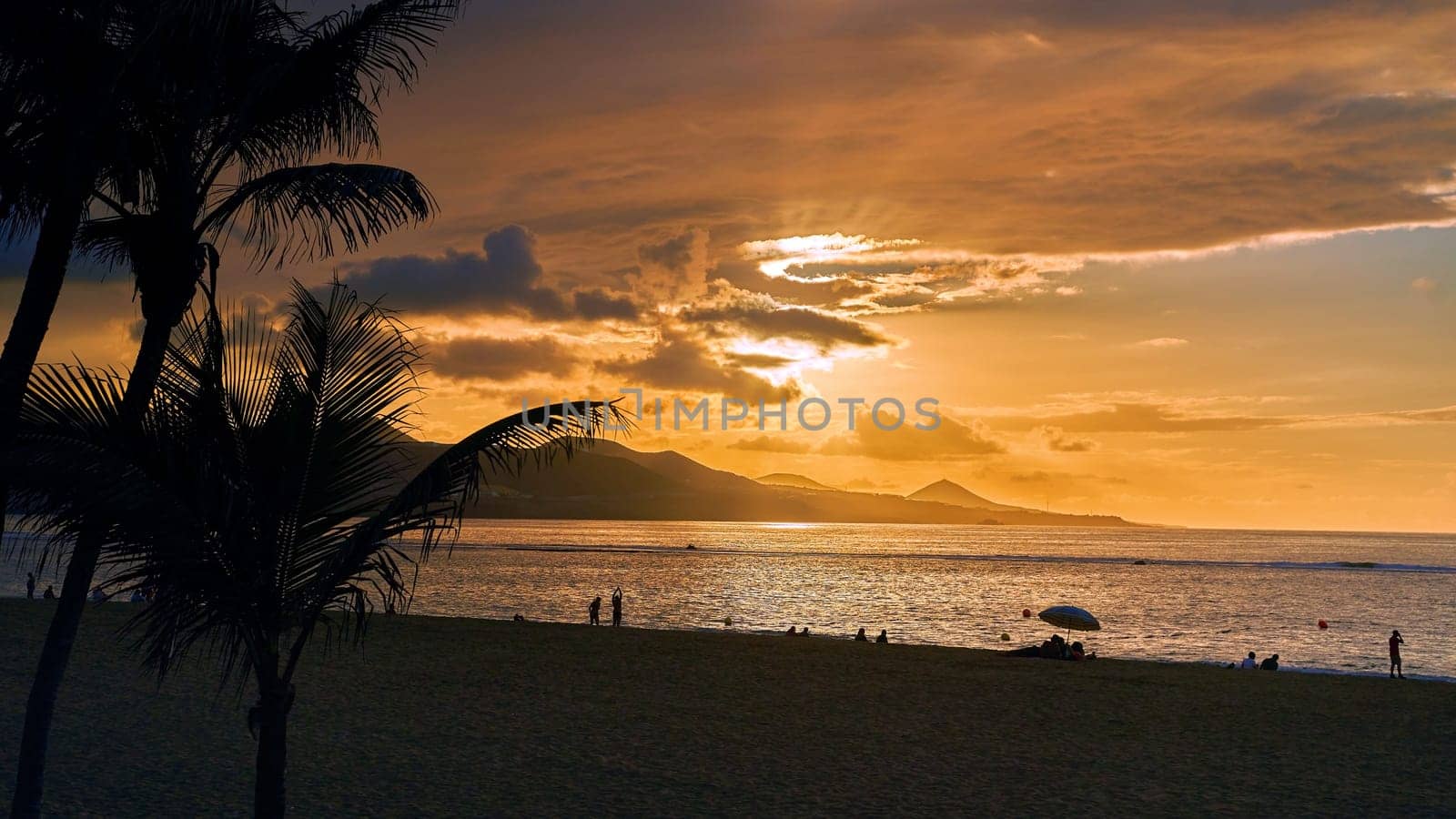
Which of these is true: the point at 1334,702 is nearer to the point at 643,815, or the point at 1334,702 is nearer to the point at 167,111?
the point at 643,815

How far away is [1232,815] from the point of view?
38.7 feet

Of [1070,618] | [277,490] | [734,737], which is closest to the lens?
[277,490]

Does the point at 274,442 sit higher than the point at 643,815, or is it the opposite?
the point at 274,442

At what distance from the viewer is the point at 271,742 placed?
7090 mm

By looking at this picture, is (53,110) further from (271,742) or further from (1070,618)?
(1070,618)

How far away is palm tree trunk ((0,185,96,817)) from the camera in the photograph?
24.6 feet

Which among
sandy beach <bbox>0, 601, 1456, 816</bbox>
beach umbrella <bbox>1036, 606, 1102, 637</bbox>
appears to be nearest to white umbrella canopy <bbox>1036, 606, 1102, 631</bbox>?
beach umbrella <bbox>1036, 606, 1102, 637</bbox>

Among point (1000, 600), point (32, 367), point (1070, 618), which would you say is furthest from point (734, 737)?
point (1000, 600)

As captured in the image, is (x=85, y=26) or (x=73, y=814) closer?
(x=85, y=26)

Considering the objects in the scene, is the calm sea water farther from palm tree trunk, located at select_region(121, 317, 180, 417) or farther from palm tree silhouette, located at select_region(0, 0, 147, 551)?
palm tree silhouette, located at select_region(0, 0, 147, 551)

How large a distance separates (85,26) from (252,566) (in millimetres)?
4135

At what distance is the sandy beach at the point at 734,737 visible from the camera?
480 inches

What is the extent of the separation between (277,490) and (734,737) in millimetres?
10187

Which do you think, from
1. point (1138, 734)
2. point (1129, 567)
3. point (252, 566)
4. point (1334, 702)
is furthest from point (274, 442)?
point (1129, 567)
